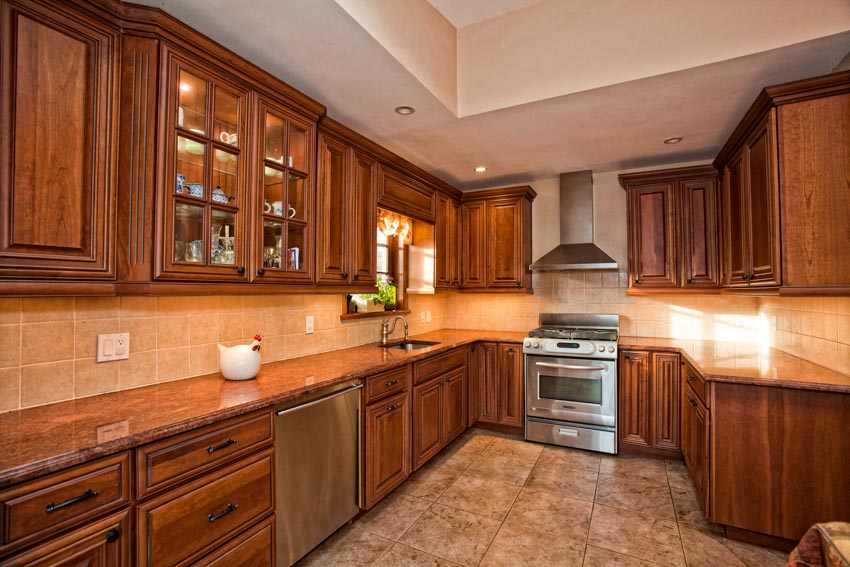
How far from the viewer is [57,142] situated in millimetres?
1432

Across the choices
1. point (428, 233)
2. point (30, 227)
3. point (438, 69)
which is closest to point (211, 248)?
point (30, 227)

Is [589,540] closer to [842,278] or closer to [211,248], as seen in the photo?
[842,278]

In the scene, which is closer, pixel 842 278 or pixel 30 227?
pixel 30 227

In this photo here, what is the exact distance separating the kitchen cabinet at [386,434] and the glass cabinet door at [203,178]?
3.58 feet

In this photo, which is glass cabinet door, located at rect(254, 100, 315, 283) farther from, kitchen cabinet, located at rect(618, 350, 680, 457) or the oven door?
kitchen cabinet, located at rect(618, 350, 680, 457)

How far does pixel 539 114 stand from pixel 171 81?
6.72 feet

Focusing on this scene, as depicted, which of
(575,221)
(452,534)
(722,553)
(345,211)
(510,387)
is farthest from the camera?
(575,221)

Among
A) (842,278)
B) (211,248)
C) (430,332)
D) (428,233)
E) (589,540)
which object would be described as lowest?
(589,540)

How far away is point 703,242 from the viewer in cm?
352

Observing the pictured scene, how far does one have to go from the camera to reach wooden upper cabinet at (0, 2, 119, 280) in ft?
4.36

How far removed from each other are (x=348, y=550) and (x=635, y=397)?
2.55 metres

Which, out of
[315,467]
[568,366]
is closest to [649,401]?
[568,366]

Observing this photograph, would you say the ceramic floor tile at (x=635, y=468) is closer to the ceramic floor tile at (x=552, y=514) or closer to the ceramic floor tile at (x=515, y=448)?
the ceramic floor tile at (x=515, y=448)

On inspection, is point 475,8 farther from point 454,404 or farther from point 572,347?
point 454,404
